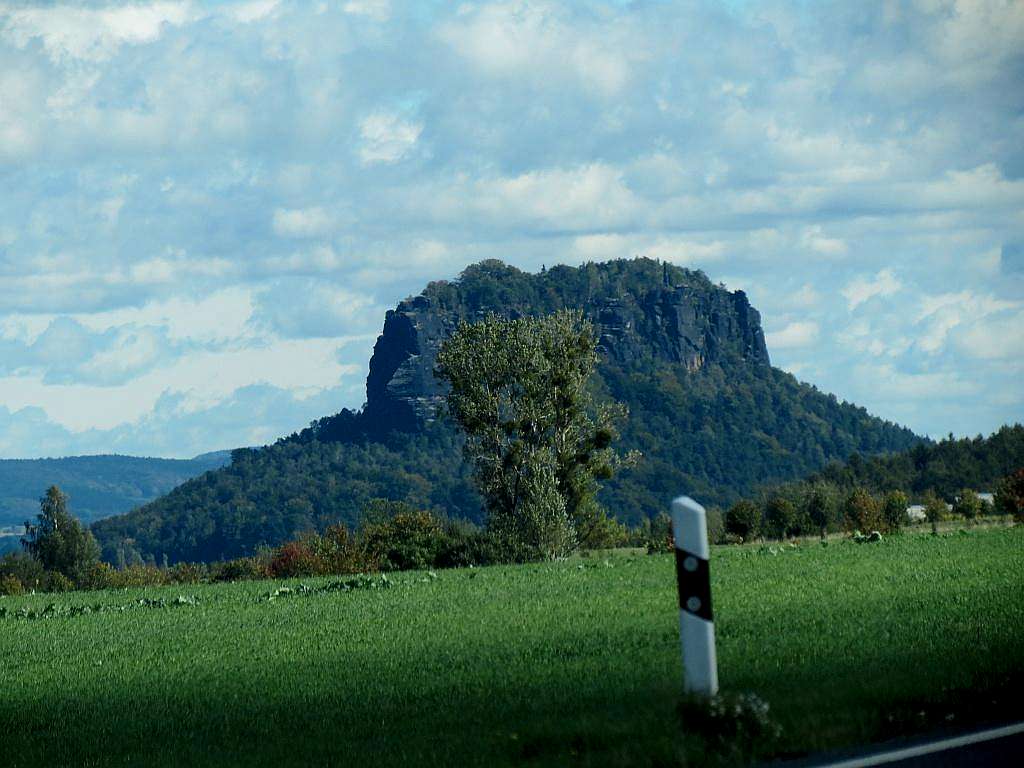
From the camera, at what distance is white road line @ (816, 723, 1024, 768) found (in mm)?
8047

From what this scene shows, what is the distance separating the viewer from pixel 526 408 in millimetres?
61438

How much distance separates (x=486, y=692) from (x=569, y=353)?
48.6 meters

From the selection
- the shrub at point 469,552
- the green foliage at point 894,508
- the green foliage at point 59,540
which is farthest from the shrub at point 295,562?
the green foliage at point 894,508

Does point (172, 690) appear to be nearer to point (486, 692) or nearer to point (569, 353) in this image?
point (486, 692)

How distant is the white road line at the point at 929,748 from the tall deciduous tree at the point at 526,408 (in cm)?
5094

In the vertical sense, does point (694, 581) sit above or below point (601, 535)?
below

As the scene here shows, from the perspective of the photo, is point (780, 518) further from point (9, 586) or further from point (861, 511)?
point (9, 586)

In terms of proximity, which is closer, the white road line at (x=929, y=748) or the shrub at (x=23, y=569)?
the white road line at (x=929, y=748)

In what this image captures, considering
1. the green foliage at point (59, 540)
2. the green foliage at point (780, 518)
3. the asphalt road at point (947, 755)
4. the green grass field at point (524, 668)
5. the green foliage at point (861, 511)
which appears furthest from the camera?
the green foliage at point (59, 540)

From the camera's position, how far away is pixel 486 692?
13.5 m

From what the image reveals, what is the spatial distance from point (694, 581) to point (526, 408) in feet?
172

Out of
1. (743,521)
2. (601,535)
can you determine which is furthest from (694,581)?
(743,521)

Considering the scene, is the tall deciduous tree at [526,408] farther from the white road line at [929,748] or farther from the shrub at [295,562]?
the white road line at [929,748]

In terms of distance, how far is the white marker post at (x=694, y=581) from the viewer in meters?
8.85
